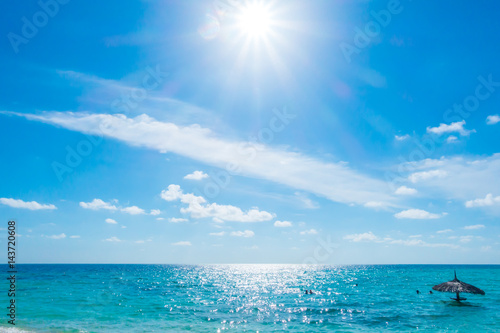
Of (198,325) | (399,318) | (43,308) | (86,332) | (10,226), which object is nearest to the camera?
(10,226)

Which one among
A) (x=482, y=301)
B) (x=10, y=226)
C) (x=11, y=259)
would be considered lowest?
(x=482, y=301)

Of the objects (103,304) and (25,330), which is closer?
(25,330)

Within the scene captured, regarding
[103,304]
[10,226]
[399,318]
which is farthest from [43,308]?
[399,318]

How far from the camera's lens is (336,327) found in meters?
29.6

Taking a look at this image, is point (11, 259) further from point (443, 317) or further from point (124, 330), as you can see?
point (443, 317)

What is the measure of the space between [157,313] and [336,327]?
18.5 m

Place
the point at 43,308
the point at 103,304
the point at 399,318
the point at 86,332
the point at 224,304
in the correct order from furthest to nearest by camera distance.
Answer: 1. the point at 224,304
2. the point at 103,304
3. the point at 43,308
4. the point at 399,318
5. the point at 86,332

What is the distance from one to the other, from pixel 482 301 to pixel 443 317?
1685 centimetres

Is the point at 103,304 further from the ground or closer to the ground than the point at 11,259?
closer to the ground

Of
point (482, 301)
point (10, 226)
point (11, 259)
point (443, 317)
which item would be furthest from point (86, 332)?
point (482, 301)

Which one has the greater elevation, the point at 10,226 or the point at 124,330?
the point at 10,226

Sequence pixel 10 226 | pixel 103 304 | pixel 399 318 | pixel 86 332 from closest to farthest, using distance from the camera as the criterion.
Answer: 1. pixel 10 226
2. pixel 86 332
3. pixel 399 318
4. pixel 103 304

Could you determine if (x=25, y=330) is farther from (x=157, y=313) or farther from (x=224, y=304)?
(x=224, y=304)

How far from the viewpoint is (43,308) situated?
3647 cm
